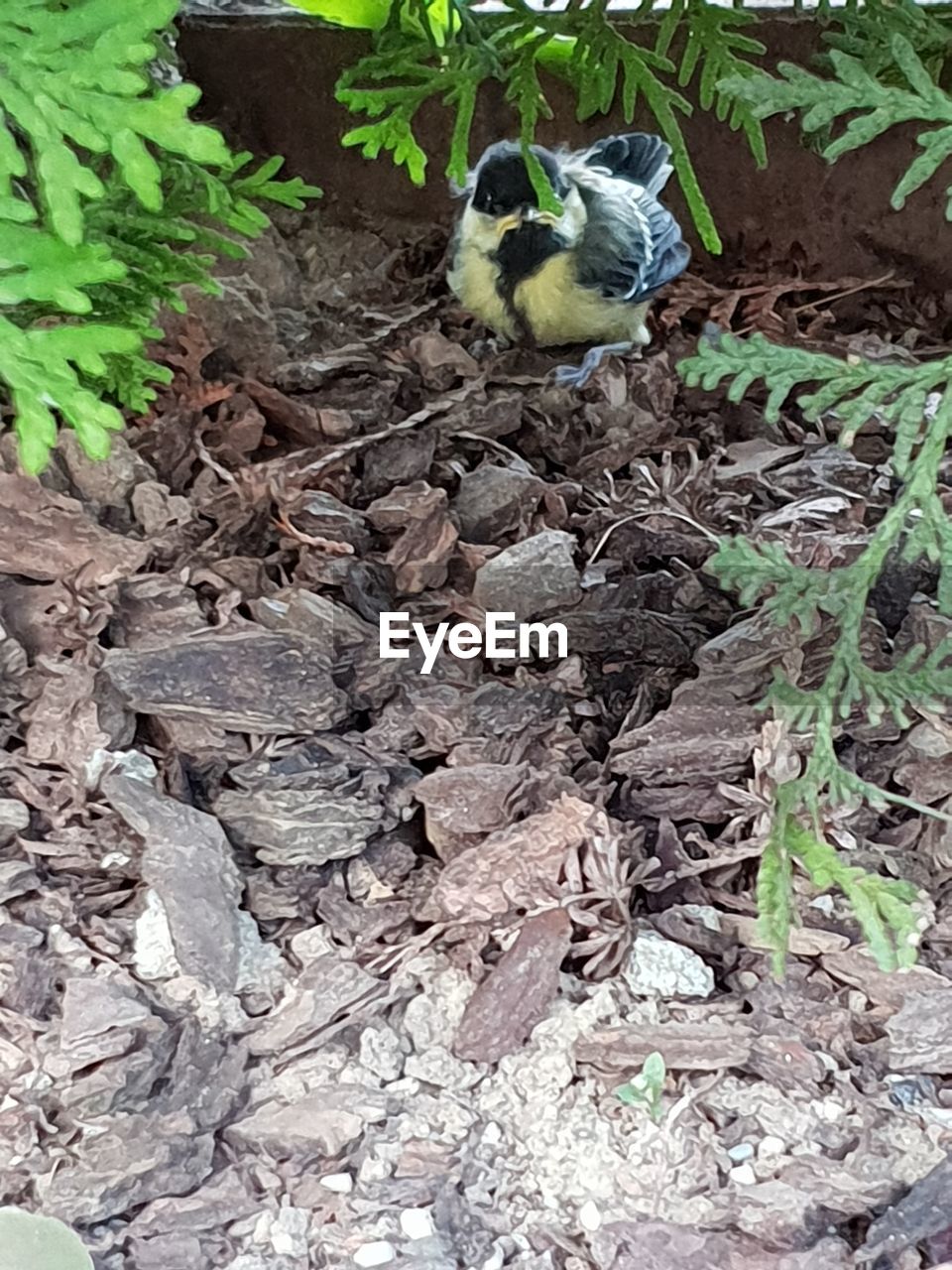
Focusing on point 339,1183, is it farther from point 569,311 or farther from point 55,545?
point 569,311

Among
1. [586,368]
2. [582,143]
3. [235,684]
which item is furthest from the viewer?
[582,143]

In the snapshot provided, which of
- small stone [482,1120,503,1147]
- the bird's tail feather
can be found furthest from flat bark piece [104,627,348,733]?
the bird's tail feather

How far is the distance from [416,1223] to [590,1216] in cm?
15

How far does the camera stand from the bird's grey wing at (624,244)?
1.56m

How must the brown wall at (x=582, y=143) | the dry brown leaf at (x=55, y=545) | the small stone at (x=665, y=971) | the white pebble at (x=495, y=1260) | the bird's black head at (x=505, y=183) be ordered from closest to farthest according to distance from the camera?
the white pebble at (x=495, y=1260) → the small stone at (x=665, y=971) → the dry brown leaf at (x=55, y=545) → the bird's black head at (x=505, y=183) → the brown wall at (x=582, y=143)

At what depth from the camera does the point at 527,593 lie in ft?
4.10

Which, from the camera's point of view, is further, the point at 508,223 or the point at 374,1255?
the point at 508,223

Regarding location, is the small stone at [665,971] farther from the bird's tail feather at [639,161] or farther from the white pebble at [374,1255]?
the bird's tail feather at [639,161]

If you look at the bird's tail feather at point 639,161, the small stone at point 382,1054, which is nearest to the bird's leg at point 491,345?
the bird's tail feather at point 639,161

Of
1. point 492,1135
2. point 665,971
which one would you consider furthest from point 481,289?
point 492,1135

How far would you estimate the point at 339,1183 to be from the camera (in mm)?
965

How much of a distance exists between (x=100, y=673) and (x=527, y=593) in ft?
1.56

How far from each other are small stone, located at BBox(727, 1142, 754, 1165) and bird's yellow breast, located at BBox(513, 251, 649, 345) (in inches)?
43.3

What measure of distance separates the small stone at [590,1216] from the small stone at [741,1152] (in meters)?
0.13
